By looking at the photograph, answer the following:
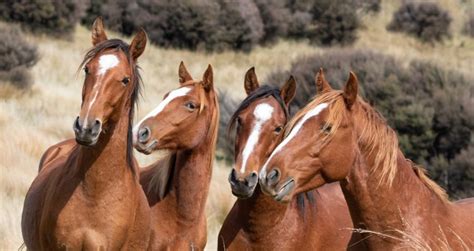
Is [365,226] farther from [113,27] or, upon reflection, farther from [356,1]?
[356,1]

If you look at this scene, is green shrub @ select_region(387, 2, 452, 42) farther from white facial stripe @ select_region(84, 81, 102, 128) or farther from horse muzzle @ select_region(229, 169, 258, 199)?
white facial stripe @ select_region(84, 81, 102, 128)

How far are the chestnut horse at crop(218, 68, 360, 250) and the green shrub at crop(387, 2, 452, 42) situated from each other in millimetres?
25429

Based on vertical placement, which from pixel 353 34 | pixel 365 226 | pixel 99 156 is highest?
pixel 99 156

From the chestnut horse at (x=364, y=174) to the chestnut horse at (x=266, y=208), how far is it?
1.85 feet

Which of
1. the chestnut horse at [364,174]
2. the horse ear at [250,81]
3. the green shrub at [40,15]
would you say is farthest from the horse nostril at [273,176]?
the green shrub at [40,15]

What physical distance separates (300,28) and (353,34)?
1.81 meters

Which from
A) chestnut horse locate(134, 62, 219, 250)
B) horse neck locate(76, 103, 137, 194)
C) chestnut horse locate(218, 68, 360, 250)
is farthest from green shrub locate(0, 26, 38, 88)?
horse neck locate(76, 103, 137, 194)

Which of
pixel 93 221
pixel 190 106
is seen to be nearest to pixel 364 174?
pixel 93 221

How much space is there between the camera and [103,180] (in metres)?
5.51

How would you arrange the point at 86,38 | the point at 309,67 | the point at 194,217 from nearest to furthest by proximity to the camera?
the point at 194,217 < the point at 309,67 < the point at 86,38

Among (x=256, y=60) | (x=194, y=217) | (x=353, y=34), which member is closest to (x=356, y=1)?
(x=353, y=34)

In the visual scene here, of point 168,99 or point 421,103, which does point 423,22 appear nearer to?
point 421,103

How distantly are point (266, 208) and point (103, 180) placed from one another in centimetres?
119

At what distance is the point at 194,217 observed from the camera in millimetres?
6512
